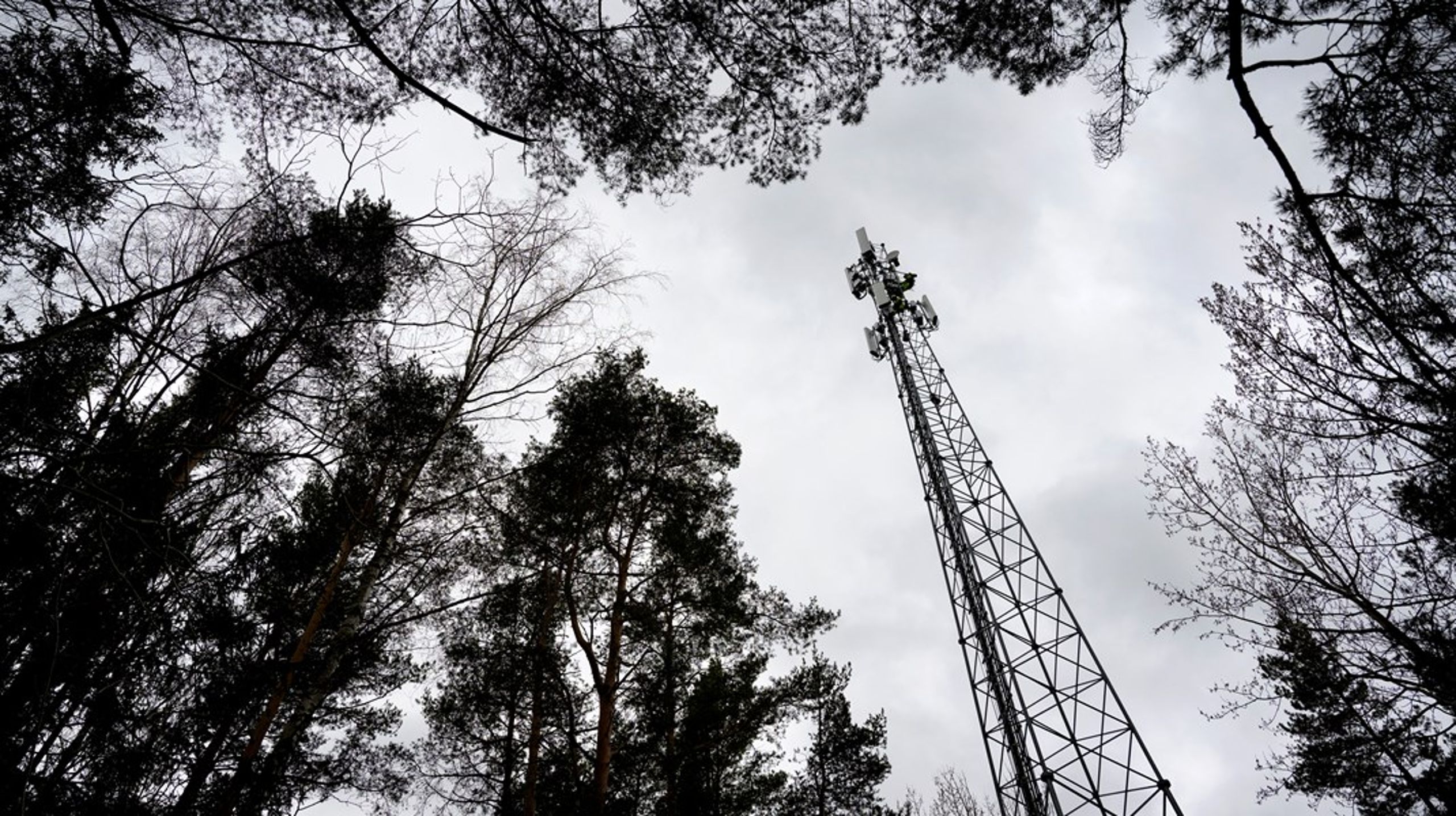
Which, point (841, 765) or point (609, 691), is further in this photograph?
point (841, 765)

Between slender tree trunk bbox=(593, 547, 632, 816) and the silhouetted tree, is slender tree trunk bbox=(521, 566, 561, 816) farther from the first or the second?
the silhouetted tree

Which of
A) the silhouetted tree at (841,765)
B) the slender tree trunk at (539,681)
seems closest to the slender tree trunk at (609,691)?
the slender tree trunk at (539,681)

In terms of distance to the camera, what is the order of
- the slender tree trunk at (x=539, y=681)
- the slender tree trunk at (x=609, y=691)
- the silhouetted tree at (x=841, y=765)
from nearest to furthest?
the slender tree trunk at (x=609, y=691), the slender tree trunk at (x=539, y=681), the silhouetted tree at (x=841, y=765)

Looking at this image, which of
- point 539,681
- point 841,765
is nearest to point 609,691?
point 539,681

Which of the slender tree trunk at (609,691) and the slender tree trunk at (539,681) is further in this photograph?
the slender tree trunk at (539,681)

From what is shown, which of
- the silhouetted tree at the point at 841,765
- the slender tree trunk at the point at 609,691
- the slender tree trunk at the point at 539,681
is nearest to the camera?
the slender tree trunk at the point at 609,691

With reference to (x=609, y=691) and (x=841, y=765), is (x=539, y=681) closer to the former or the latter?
(x=609, y=691)

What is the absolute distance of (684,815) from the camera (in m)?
10.8

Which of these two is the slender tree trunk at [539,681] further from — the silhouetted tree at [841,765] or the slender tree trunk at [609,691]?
the silhouetted tree at [841,765]

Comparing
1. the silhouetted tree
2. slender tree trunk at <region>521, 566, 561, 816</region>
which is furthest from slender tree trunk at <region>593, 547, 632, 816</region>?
the silhouetted tree

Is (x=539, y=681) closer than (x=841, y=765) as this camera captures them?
Yes

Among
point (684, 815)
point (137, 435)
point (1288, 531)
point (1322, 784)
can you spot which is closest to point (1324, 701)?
point (1322, 784)

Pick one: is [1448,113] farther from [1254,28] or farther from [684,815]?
[684,815]

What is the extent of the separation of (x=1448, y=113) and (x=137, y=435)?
7373 mm
